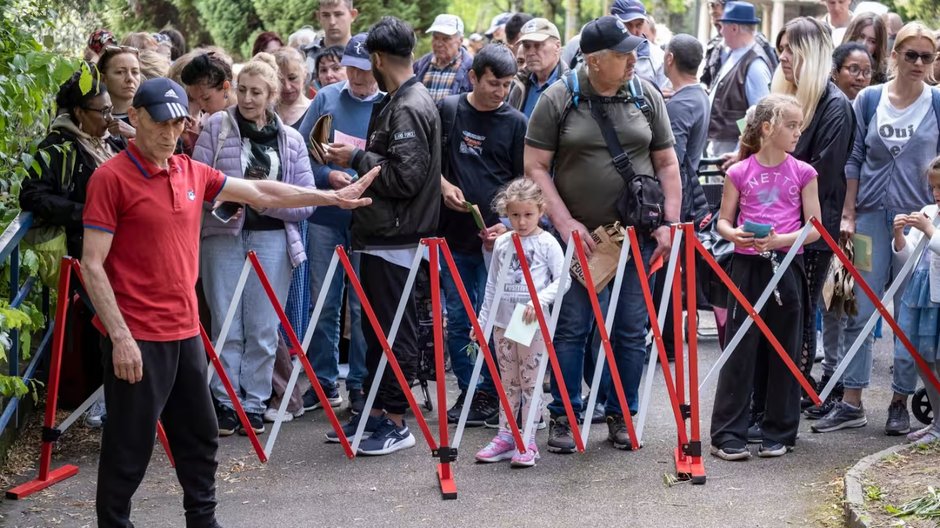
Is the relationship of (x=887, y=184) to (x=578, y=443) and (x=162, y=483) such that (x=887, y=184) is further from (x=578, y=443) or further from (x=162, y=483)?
(x=162, y=483)

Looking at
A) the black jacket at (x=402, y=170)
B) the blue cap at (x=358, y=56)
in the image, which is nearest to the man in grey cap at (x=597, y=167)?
the black jacket at (x=402, y=170)

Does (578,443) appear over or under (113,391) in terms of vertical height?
under

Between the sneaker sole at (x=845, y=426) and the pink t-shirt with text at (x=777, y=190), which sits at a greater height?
the pink t-shirt with text at (x=777, y=190)

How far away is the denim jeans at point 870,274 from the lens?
747cm

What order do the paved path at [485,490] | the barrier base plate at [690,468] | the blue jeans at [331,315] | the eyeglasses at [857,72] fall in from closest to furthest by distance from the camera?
the paved path at [485,490], the barrier base plate at [690,468], the blue jeans at [331,315], the eyeglasses at [857,72]

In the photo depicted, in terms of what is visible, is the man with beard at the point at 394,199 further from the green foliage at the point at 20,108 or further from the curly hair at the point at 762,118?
the curly hair at the point at 762,118

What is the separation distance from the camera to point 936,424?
6.95 m

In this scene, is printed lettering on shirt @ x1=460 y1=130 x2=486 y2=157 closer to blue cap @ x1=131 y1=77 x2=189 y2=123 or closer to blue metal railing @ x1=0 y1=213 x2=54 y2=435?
blue metal railing @ x1=0 y1=213 x2=54 y2=435

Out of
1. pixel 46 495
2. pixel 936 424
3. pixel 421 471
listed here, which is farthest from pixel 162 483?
pixel 936 424

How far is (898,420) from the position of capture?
725cm

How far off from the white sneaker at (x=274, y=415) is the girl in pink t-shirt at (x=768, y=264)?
2561 millimetres

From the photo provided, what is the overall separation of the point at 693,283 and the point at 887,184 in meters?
1.53

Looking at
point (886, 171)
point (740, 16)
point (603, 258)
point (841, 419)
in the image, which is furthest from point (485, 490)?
point (740, 16)

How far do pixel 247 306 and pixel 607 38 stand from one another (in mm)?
2568
